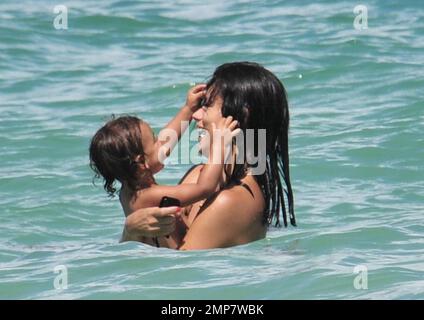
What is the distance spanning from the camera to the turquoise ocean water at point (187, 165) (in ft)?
18.9

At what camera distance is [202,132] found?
18.5 feet

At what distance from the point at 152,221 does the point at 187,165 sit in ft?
10.9

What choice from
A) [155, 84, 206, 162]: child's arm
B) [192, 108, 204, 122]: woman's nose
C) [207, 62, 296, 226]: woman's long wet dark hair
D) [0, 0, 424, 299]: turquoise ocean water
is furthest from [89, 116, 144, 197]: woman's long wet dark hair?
[0, 0, 424, 299]: turquoise ocean water

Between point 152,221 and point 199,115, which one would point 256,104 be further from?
point 152,221

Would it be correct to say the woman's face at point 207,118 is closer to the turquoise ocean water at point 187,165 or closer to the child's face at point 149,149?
the child's face at point 149,149

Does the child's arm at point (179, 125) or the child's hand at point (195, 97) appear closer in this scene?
the child's arm at point (179, 125)

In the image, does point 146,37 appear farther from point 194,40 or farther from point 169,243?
point 169,243

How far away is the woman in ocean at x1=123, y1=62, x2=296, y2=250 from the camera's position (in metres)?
5.55

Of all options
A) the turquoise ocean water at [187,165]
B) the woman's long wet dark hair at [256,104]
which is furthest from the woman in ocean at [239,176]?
the turquoise ocean water at [187,165]

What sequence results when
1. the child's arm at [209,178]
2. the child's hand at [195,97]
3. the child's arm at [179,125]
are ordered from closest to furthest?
the child's arm at [209,178]
the child's arm at [179,125]
the child's hand at [195,97]

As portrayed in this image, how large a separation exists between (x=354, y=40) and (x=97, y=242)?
18.2ft

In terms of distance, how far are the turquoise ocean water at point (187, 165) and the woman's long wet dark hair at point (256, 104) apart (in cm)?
41

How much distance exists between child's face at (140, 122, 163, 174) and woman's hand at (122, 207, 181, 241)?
0.75 feet

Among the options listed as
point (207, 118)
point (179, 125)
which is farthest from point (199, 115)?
point (179, 125)
